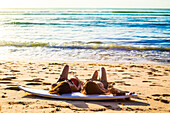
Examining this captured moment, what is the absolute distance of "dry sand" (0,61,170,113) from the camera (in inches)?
160

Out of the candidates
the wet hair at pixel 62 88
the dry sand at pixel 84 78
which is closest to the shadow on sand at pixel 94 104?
the dry sand at pixel 84 78

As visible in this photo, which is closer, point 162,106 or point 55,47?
point 162,106

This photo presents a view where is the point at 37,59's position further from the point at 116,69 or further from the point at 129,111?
the point at 129,111

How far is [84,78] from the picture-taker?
21.6 feet

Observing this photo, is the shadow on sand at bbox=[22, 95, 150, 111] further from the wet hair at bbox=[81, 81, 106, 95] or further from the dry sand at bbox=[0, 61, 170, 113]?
the wet hair at bbox=[81, 81, 106, 95]

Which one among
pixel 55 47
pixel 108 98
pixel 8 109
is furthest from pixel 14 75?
pixel 55 47

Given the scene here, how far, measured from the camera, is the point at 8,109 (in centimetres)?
389

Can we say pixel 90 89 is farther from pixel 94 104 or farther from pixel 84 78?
pixel 84 78

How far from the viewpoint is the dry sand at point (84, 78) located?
4.06 m

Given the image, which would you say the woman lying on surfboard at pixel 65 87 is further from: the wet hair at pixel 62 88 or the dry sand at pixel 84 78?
the dry sand at pixel 84 78

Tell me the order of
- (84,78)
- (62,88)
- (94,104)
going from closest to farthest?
1. (94,104)
2. (62,88)
3. (84,78)

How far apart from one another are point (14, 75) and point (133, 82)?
3.42m

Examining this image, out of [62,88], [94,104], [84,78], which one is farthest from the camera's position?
[84,78]

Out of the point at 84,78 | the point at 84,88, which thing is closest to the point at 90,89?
the point at 84,88
